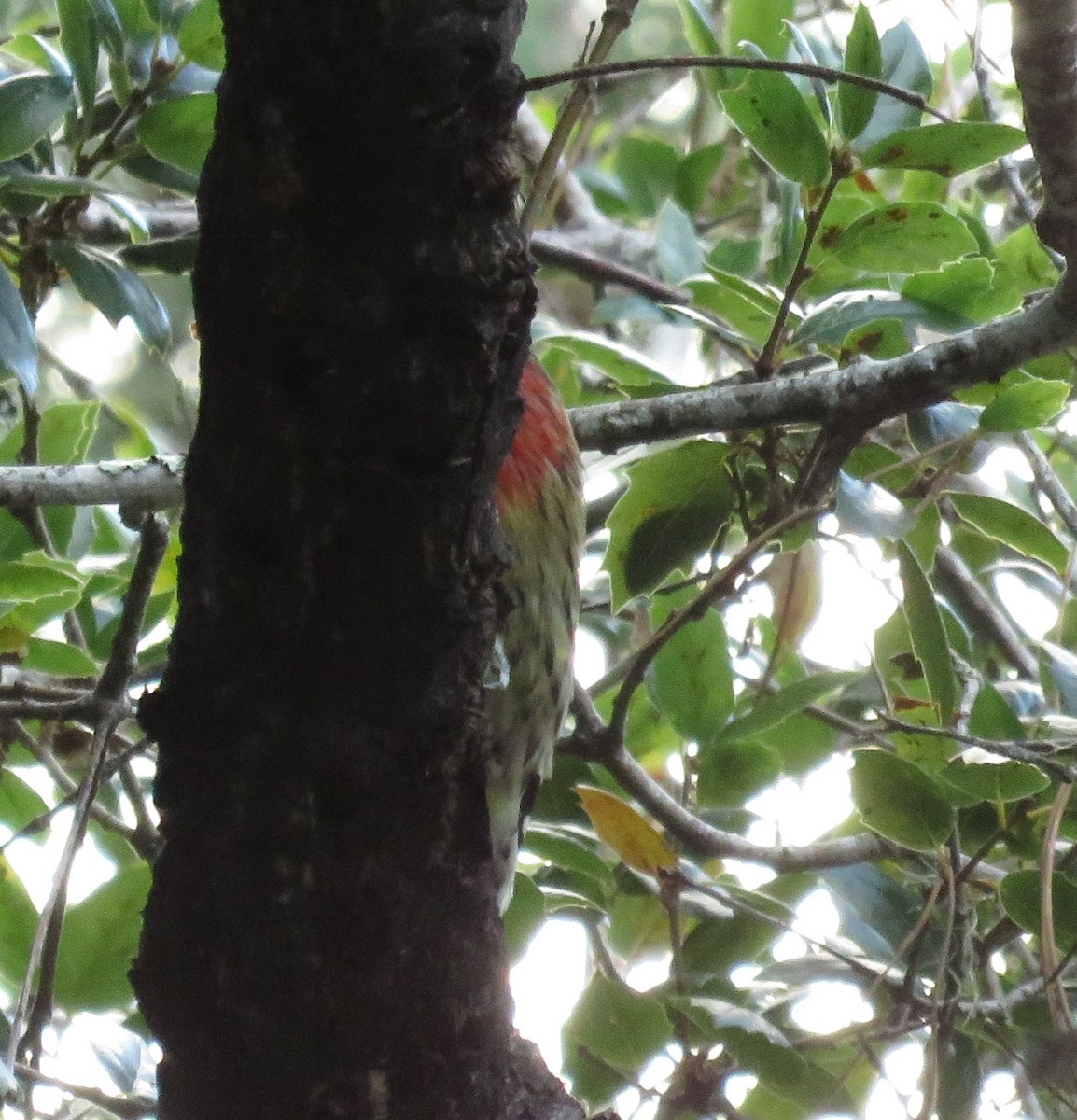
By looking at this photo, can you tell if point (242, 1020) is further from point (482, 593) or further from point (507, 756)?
point (507, 756)

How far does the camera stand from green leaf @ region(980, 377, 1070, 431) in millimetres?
1346

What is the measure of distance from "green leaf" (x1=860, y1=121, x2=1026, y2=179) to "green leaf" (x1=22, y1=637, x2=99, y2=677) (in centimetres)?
95

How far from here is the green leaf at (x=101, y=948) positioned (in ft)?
4.62

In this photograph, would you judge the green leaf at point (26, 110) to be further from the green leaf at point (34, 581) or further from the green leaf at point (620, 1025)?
the green leaf at point (620, 1025)

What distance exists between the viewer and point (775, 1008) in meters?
1.63

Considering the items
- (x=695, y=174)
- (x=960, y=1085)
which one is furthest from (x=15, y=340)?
(x=695, y=174)

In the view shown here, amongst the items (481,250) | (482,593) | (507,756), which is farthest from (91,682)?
(481,250)

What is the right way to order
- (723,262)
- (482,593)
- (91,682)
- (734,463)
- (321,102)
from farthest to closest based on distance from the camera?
(723,262)
(91,682)
(734,463)
(482,593)
(321,102)

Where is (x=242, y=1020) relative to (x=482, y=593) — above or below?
below

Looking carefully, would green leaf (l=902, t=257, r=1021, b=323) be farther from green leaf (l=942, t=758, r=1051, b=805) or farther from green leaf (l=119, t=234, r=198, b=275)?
green leaf (l=119, t=234, r=198, b=275)

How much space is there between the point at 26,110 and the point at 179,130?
15cm

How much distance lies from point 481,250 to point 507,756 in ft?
2.62

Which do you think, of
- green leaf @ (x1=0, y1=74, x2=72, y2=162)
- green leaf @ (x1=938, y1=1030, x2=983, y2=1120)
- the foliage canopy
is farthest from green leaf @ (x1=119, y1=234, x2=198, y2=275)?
green leaf @ (x1=938, y1=1030, x2=983, y2=1120)

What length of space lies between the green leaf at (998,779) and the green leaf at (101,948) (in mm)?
805
